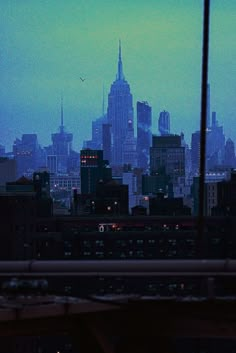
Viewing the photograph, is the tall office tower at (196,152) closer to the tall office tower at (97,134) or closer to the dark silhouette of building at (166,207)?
the dark silhouette of building at (166,207)

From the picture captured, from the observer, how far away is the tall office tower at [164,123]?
13.6 meters

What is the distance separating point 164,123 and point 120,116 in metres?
4.73

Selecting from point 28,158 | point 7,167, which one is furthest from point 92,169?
point 28,158

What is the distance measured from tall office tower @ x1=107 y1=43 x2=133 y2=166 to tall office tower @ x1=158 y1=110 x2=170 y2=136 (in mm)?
1063

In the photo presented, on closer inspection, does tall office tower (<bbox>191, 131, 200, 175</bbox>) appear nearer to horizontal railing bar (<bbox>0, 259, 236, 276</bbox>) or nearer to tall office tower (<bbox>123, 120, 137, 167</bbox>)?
horizontal railing bar (<bbox>0, 259, 236, 276</bbox>)

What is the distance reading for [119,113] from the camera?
34.7 ft

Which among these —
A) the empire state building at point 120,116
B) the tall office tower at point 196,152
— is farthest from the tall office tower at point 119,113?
the tall office tower at point 196,152

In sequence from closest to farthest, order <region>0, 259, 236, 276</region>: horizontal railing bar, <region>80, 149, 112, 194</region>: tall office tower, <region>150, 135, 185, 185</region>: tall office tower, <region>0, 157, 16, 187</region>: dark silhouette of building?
1. <region>0, 259, 236, 276</region>: horizontal railing bar
2. <region>0, 157, 16, 187</region>: dark silhouette of building
3. <region>150, 135, 185, 185</region>: tall office tower
4. <region>80, 149, 112, 194</region>: tall office tower

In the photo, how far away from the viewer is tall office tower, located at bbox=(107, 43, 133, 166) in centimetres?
1048

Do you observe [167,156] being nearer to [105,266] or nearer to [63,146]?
[63,146]

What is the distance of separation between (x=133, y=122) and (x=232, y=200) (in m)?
5.66

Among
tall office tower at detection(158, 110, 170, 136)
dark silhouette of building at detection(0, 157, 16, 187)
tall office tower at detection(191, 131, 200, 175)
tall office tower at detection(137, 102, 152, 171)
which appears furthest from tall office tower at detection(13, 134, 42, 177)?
tall office tower at detection(191, 131, 200, 175)

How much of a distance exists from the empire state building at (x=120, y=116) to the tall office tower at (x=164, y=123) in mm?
1072

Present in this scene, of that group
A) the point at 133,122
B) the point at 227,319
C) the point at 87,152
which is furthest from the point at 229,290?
the point at 87,152
